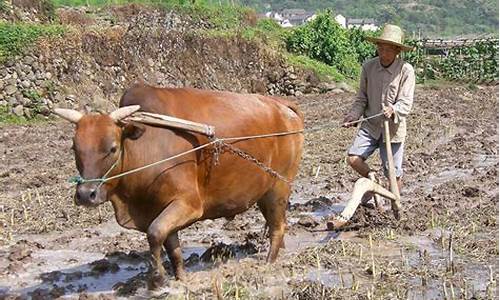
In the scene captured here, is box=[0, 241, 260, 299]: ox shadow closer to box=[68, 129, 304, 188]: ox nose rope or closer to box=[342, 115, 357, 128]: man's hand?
box=[68, 129, 304, 188]: ox nose rope

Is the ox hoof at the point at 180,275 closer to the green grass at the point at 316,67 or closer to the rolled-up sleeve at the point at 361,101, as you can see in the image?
the rolled-up sleeve at the point at 361,101

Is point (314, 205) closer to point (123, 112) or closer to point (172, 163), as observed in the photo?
point (172, 163)

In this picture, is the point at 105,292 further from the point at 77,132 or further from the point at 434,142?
the point at 434,142

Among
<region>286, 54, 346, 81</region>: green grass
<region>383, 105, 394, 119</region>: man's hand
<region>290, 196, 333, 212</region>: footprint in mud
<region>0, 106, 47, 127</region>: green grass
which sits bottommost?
<region>286, 54, 346, 81</region>: green grass

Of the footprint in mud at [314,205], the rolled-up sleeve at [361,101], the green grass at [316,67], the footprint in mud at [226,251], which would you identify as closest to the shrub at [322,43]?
the green grass at [316,67]

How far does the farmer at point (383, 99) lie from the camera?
23.3 feet

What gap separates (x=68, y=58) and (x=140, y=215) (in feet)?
52.0

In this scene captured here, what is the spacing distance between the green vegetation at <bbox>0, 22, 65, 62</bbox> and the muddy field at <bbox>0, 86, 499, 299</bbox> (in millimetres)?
8052

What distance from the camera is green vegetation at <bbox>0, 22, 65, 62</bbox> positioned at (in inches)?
750

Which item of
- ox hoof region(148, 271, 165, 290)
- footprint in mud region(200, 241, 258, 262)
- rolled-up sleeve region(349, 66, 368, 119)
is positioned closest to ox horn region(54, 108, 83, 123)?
ox hoof region(148, 271, 165, 290)

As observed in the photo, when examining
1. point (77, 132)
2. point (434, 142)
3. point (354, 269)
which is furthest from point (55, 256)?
point (434, 142)

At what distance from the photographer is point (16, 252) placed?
21.7 feet

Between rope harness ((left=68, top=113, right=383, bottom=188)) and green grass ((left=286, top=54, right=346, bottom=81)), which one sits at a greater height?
rope harness ((left=68, top=113, right=383, bottom=188))

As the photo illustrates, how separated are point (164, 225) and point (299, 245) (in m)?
2.27
